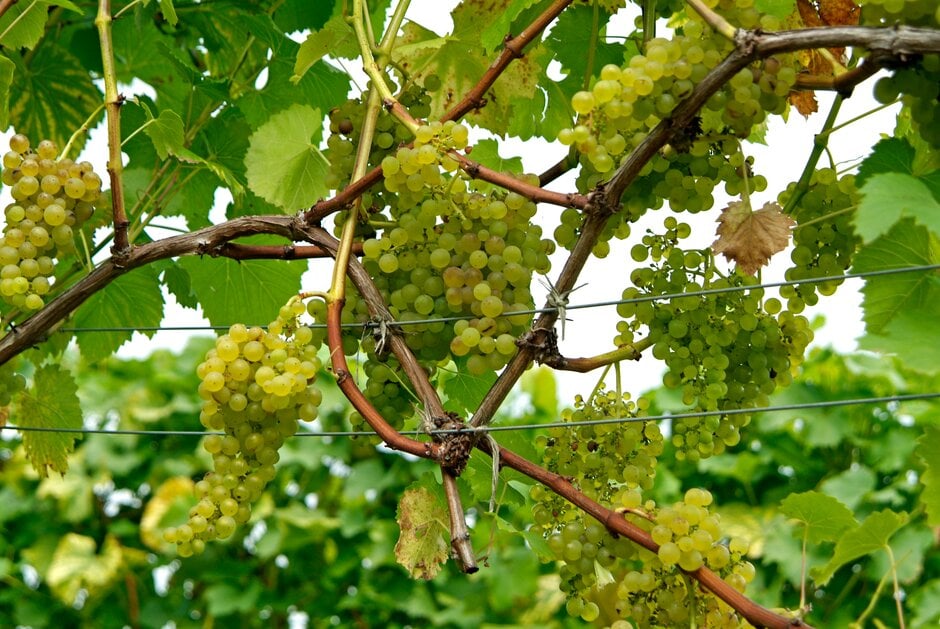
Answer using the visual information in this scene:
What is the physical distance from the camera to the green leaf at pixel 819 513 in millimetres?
1006

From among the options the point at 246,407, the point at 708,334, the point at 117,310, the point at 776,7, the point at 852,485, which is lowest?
the point at 246,407

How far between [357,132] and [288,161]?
139mm

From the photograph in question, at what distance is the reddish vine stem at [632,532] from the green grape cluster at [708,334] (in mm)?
145

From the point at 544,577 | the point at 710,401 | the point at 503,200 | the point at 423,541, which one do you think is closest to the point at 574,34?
the point at 503,200

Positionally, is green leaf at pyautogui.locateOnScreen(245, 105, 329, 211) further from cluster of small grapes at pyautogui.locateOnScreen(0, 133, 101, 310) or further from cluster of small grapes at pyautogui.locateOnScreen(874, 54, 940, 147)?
cluster of small grapes at pyautogui.locateOnScreen(874, 54, 940, 147)

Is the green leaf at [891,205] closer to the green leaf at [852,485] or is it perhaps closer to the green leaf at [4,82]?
the green leaf at [4,82]

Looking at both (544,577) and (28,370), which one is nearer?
(544,577)

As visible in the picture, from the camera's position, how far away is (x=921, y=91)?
0.75 meters

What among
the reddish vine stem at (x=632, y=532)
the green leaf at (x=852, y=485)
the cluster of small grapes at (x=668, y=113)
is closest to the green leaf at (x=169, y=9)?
the cluster of small grapes at (x=668, y=113)

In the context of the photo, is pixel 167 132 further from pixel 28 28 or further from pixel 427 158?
pixel 427 158

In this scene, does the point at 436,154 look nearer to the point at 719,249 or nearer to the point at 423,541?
the point at 719,249

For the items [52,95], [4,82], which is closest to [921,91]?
[4,82]

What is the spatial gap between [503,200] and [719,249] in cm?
20

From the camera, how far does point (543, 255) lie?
38.9 inches
